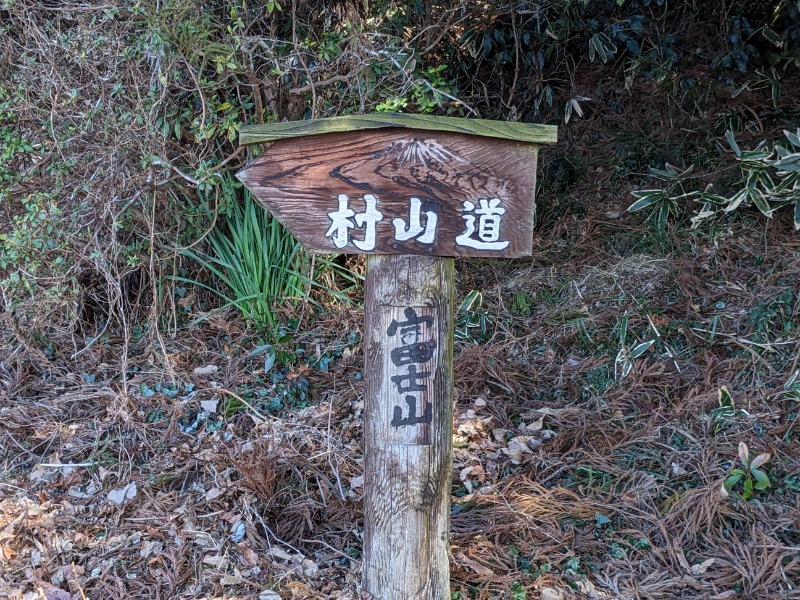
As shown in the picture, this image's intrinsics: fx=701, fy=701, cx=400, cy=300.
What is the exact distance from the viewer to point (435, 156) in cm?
201

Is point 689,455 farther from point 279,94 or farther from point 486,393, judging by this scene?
point 279,94

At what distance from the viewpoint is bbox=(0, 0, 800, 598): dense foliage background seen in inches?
99.4

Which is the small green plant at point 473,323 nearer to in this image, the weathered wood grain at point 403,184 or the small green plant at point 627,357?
the small green plant at point 627,357

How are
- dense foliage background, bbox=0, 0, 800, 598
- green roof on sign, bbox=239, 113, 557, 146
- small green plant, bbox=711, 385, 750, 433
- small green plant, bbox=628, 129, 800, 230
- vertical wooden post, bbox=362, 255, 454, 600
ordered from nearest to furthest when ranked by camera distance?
green roof on sign, bbox=239, 113, 557, 146 → vertical wooden post, bbox=362, 255, 454, 600 → dense foliage background, bbox=0, 0, 800, 598 → small green plant, bbox=711, 385, 750, 433 → small green plant, bbox=628, 129, 800, 230

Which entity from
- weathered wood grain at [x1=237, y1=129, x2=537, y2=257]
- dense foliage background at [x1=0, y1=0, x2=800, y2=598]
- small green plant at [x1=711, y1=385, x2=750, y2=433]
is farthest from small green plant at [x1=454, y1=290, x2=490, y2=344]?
weathered wood grain at [x1=237, y1=129, x2=537, y2=257]

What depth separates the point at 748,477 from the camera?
259cm

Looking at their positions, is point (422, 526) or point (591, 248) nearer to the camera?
point (422, 526)

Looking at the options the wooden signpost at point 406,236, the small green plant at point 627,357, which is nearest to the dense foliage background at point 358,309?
the small green plant at point 627,357

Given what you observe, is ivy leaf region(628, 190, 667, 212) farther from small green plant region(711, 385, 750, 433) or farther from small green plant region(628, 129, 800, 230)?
small green plant region(711, 385, 750, 433)

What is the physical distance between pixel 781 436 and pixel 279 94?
2878 millimetres

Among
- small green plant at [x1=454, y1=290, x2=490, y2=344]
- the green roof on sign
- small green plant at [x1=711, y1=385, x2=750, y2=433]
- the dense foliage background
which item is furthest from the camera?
small green plant at [x1=454, y1=290, x2=490, y2=344]

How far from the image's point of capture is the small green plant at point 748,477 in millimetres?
2566

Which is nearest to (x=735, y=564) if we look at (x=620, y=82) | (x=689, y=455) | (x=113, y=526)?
(x=689, y=455)

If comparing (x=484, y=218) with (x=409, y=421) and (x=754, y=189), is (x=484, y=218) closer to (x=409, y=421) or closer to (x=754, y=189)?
(x=409, y=421)
